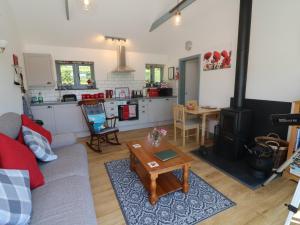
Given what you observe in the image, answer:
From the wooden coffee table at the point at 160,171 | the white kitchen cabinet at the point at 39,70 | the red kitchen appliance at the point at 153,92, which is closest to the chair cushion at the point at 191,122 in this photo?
the wooden coffee table at the point at 160,171

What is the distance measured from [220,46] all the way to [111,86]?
2902 mm

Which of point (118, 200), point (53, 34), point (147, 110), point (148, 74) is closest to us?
point (118, 200)

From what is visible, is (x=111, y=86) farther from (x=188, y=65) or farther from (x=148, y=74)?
(x=188, y=65)

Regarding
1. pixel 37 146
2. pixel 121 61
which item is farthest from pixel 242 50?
pixel 37 146

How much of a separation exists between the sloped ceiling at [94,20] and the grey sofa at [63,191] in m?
2.29

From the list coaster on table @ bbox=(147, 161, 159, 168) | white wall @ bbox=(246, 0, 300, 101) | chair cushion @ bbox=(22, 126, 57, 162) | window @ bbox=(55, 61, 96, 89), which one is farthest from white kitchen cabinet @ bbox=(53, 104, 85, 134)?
white wall @ bbox=(246, 0, 300, 101)

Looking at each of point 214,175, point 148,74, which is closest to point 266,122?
point 214,175

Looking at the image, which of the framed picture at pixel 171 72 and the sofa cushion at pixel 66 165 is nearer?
the sofa cushion at pixel 66 165

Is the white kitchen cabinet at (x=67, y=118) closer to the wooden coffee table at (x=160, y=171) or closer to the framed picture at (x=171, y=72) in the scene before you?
the wooden coffee table at (x=160, y=171)

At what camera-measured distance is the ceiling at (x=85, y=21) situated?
298 centimetres

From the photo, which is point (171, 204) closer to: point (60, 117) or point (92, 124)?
point (92, 124)

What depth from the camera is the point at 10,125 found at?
1.63 m

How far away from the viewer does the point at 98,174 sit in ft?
7.79

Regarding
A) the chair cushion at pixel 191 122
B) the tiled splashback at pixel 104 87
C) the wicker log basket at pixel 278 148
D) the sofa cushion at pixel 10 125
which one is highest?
the tiled splashback at pixel 104 87
